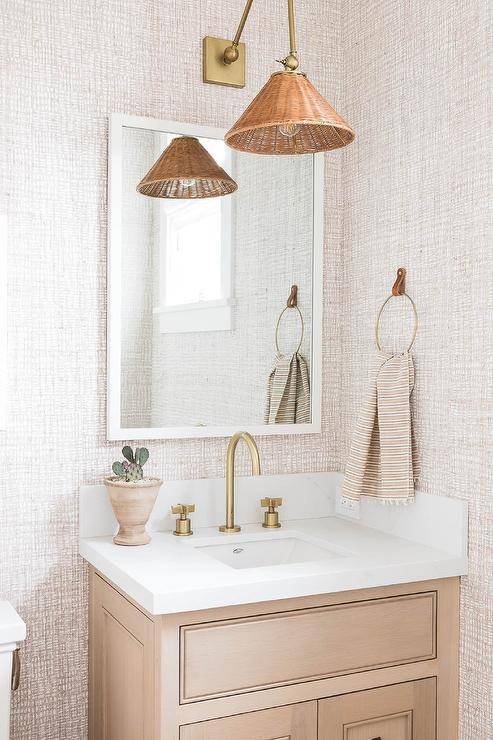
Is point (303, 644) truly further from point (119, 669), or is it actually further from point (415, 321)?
point (415, 321)

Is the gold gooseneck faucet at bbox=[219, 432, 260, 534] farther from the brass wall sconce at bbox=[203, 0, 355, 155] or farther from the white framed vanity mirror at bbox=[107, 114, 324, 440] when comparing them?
the brass wall sconce at bbox=[203, 0, 355, 155]

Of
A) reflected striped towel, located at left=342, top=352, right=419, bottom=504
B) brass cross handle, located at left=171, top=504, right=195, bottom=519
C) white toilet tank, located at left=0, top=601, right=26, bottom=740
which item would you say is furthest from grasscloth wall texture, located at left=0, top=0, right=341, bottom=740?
reflected striped towel, located at left=342, top=352, right=419, bottom=504

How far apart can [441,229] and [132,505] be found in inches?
39.0

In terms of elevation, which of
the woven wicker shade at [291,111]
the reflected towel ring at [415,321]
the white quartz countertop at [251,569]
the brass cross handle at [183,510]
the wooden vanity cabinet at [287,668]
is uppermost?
the woven wicker shade at [291,111]

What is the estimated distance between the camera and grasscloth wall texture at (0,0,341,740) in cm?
189

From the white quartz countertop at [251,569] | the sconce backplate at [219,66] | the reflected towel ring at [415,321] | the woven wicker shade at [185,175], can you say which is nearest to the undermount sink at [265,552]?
the white quartz countertop at [251,569]

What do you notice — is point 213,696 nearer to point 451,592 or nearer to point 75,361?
point 451,592

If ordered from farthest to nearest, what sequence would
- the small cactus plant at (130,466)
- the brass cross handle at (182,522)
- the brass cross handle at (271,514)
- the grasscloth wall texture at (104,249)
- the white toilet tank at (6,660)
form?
the brass cross handle at (271,514)
the brass cross handle at (182,522)
the small cactus plant at (130,466)
the grasscloth wall texture at (104,249)
the white toilet tank at (6,660)

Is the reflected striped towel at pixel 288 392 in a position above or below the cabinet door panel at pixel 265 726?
above

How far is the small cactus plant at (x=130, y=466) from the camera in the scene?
6.13 ft

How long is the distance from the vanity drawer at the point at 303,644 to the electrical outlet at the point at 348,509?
43 centimetres

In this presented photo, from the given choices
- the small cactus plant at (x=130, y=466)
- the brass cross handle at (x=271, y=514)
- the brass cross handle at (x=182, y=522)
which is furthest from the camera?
the brass cross handle at (x=271, y=514)

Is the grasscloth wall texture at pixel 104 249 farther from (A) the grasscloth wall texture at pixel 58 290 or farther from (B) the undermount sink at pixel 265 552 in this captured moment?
(B) the undermount sink at pixel 265 552

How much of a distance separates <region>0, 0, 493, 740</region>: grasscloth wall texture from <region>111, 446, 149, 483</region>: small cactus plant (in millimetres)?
135
